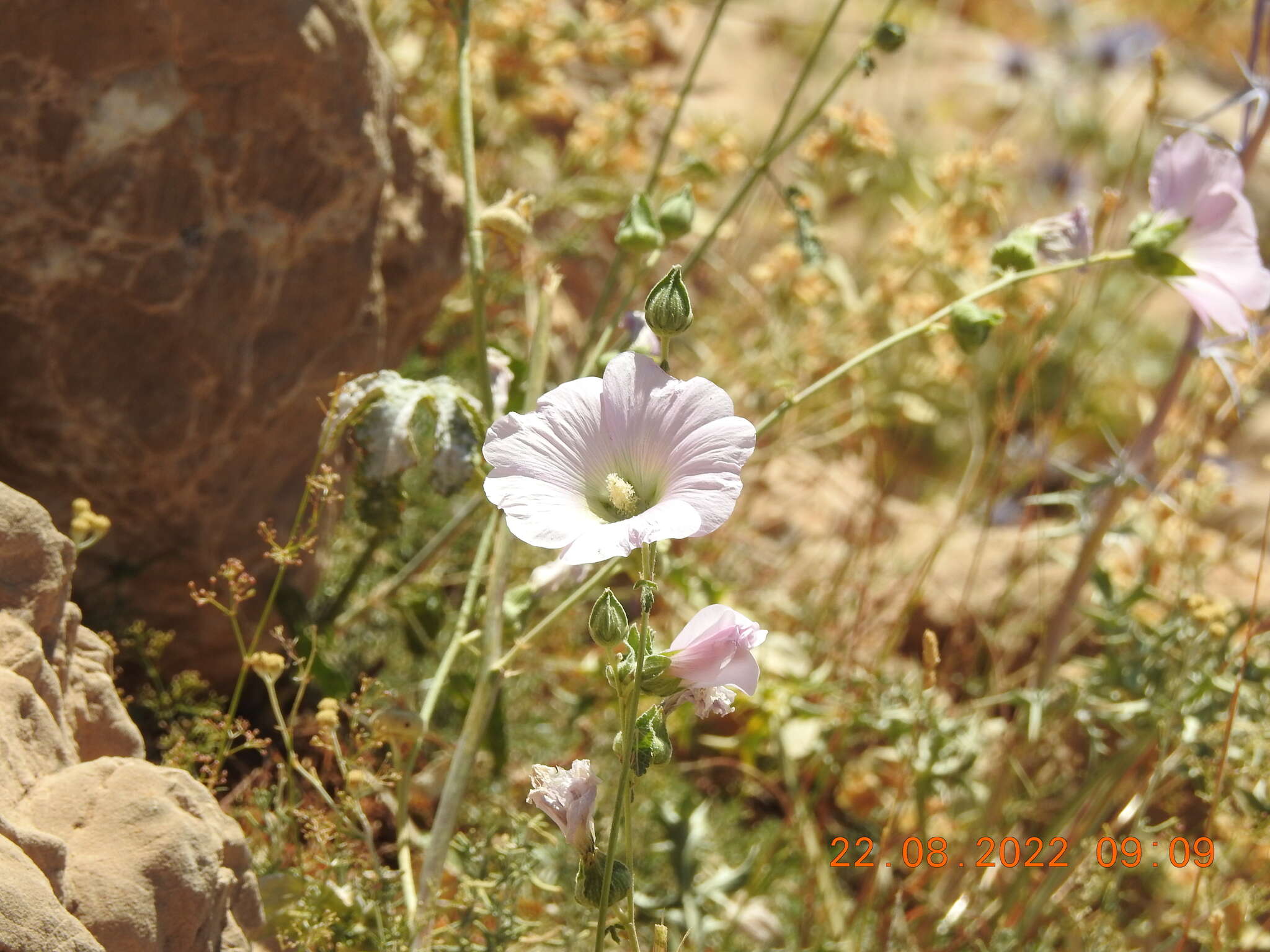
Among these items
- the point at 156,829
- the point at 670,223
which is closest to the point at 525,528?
the point at 156,829

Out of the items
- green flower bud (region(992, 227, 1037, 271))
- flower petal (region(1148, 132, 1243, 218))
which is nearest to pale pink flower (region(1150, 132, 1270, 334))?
flower petal (region(1148, 132, 1243, 218))

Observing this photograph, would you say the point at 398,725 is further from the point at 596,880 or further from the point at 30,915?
the point at 30,915

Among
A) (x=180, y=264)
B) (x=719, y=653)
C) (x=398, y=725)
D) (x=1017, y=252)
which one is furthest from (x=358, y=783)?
(x=1017, y=252)

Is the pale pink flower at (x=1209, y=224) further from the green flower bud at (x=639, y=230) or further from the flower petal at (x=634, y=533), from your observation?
the flower petal at (x=634, y=533)

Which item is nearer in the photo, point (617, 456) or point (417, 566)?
point (617, 456)

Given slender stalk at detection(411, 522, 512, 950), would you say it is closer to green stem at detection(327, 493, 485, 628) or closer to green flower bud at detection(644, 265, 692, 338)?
green stem at detection(327, 493, 485, 628)
